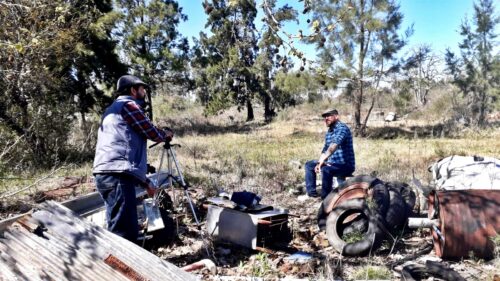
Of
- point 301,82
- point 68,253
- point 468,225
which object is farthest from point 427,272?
point 301,82

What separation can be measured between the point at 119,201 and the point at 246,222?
149cm

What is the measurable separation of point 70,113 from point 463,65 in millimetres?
25832

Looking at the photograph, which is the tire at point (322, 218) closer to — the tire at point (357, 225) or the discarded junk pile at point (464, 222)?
the tire at point (357, 225)

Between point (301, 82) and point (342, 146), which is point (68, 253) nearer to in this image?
point (342, 146)

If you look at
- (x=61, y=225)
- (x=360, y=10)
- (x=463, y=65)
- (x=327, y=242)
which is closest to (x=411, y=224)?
(x=327, y=242)

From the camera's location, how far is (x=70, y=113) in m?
11.4

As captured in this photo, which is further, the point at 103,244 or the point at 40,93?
the point at 40,93

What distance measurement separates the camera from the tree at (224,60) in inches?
1094

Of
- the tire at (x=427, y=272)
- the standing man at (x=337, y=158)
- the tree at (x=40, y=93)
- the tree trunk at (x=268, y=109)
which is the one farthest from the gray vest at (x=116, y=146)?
the tree trunk at (x=268, y=109)

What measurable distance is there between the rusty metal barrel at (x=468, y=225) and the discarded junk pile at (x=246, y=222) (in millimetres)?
1657

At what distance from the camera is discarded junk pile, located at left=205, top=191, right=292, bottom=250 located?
478 cm

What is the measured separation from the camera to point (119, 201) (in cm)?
390

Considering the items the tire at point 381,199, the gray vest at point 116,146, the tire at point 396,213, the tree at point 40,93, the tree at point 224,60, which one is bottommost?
the tire at point 396,213

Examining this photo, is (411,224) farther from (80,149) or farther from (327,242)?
(80,149)
